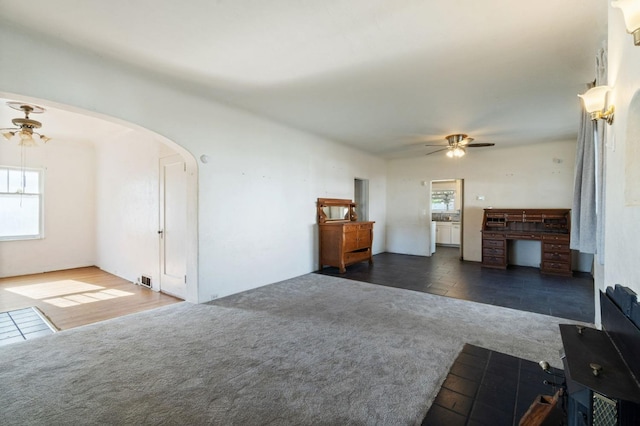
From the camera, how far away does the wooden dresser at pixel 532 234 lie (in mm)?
5566

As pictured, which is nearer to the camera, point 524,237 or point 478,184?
point 524,237

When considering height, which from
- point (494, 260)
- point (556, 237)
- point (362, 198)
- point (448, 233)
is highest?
point (362, 198)

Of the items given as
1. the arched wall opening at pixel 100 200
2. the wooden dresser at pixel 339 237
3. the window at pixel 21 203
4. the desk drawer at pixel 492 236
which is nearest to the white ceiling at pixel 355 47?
the arched wall opening at pixel 100 200

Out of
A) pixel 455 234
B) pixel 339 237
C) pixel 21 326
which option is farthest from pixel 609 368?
pixel 455 234

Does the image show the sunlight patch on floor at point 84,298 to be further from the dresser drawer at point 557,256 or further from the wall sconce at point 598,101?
the dresser drawer at point 557,256

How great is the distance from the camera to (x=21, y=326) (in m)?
3.10

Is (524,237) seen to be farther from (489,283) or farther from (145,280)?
(145,280)

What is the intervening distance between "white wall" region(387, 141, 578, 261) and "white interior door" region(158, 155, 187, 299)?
5840mm

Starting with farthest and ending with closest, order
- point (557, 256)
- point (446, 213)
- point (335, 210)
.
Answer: point (446, 213)
point (335, 210)
point (557, 256)

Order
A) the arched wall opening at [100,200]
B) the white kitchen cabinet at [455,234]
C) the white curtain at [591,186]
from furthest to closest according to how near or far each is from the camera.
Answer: the white kitchen cabinet at [455,234], the arched wall opening at [100,200], the white curtain at [591,186]

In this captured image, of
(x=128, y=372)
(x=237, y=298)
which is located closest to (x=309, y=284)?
(x=237, y=298)

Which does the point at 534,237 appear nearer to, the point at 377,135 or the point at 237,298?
the point at 377,135

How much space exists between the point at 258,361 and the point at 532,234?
6.16 m

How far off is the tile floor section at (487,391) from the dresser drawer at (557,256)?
176 inches
